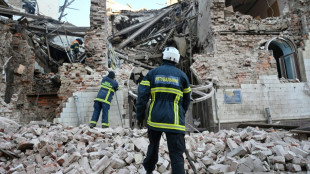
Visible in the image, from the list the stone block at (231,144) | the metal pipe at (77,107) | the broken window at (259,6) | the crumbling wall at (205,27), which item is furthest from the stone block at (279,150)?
the broken window at (259,6)

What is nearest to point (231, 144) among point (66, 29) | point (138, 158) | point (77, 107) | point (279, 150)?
point (279, 150)

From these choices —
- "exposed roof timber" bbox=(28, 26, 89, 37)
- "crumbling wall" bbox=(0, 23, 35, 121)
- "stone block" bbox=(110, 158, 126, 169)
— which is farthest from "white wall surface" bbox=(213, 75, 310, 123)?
"exposed roof timber" bbox=(28, 26, 89, 37)

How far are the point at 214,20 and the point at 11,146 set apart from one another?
7.92 metres

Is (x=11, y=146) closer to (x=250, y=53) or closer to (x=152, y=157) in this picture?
(x=152, y=157)

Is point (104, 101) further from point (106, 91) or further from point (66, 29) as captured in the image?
point (66, 29)

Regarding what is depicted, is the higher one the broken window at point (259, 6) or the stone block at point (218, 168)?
the broken window at point (259, 6)

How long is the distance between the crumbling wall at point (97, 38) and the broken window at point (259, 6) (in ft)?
21.2

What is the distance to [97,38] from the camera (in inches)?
300

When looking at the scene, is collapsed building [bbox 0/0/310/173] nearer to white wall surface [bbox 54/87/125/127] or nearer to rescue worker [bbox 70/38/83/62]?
white wall surface [bbox 54/87/125/127]

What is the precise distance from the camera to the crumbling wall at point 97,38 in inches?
293

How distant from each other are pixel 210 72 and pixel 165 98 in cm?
569

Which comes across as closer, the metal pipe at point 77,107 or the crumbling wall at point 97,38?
the metal pipe at point 77,107

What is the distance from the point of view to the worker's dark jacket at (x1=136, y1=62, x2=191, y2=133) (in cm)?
256

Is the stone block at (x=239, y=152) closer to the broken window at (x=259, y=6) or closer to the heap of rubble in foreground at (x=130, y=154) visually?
the heap of rubble in foreground at (x=130, y=154)
